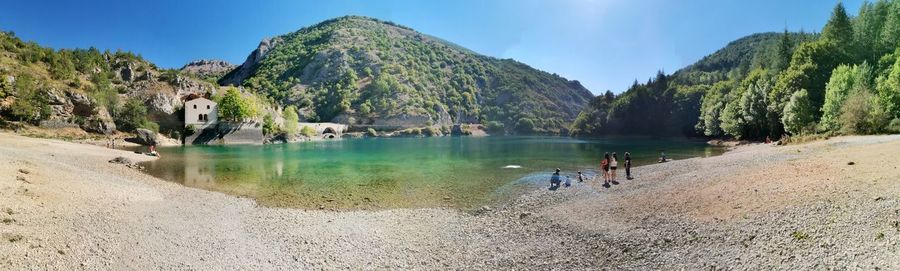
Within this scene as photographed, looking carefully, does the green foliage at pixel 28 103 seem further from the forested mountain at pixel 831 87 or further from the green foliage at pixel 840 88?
the green foliage at pixel 840 88

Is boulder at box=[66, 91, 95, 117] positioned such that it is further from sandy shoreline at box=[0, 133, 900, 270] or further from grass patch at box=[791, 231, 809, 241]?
grass patch at box=[791, 231, 809, 241]

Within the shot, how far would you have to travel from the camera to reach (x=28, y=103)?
6562 cm

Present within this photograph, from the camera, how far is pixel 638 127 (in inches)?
6068

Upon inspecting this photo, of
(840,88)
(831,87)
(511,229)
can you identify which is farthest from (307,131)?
(840,88)

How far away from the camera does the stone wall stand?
90312 mm

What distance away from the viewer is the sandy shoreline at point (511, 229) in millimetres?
10984

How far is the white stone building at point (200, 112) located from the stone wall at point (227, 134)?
5.39 ft

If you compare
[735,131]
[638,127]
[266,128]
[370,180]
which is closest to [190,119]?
[266,128]

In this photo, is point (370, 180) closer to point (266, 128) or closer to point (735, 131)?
point (735, 131)

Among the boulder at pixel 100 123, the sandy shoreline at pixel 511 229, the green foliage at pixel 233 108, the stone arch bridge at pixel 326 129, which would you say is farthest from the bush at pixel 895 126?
the stone arch bridge at pixel 326 129

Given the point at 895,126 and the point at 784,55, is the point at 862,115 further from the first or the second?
the point at 784,55

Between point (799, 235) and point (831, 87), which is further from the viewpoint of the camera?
point (831, 87)

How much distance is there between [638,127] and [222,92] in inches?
5620

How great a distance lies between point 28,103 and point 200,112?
2897 centimetres
